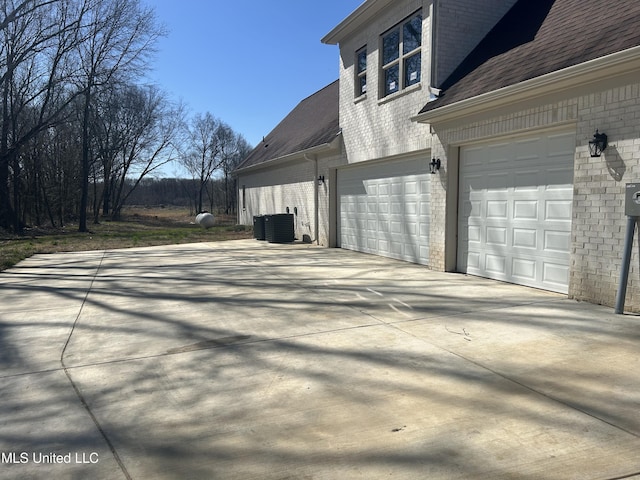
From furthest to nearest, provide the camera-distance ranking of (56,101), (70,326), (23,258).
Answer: (56,101) → (23,258) → (70,326)

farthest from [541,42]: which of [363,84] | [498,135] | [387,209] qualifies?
[363,84]

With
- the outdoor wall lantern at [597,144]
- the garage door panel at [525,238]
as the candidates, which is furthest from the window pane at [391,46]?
the outdoor wall lantern at [597,144]

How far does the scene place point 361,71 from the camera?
1295 cm

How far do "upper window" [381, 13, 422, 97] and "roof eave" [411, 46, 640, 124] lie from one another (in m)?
2.15

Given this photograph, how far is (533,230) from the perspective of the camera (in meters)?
7.38

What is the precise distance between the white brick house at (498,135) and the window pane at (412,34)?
41 millimetres

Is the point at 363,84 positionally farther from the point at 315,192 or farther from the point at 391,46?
the point at 315,192

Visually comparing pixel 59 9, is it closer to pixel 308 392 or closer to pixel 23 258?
pixel 23 258

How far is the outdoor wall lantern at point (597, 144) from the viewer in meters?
6.03

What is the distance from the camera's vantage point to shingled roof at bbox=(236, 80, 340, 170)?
52.4 feet

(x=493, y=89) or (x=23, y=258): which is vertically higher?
(x=493, y=89)

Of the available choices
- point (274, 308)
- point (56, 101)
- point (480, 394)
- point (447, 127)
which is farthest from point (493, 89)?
point (56, 101)

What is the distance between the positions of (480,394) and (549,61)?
18.3 ft

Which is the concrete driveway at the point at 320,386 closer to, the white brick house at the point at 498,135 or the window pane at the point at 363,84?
the white brick house at the point at 498,135
